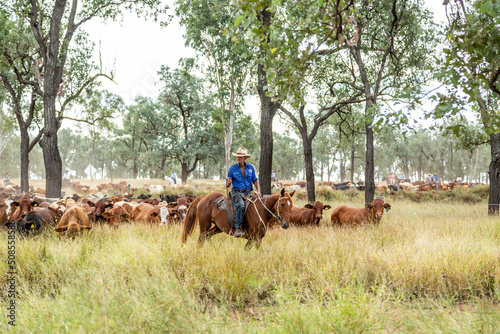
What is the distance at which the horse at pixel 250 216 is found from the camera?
23.0ft

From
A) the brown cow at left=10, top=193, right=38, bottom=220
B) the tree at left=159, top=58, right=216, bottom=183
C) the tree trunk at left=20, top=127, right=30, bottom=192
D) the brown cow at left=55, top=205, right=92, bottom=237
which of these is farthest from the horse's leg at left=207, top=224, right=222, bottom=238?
the tree at left=159, top=58, right=216, bottom=183

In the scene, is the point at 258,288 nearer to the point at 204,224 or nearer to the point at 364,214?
the point at 204,224

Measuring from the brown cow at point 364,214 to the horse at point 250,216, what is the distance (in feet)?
14.7

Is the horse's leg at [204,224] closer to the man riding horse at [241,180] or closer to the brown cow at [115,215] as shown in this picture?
the man riding horse at [241,180]

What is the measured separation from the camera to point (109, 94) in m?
27.1

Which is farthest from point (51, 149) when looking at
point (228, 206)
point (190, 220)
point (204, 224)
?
point (228, 206)

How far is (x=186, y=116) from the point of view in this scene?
46594 mm

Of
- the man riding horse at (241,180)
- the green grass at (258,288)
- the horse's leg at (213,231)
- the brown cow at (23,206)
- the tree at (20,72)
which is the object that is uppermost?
the tree at (20,72)

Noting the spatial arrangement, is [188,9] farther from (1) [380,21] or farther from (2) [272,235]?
(2) [272,235]

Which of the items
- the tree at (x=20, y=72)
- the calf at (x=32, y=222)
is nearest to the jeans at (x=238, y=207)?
the calf at (x=32, y=222)

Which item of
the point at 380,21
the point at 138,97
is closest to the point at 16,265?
the point at 380,21

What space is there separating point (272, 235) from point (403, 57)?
12.9m

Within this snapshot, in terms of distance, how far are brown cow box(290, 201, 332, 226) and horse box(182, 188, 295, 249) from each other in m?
4.79

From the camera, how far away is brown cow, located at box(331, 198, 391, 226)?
10.8m
